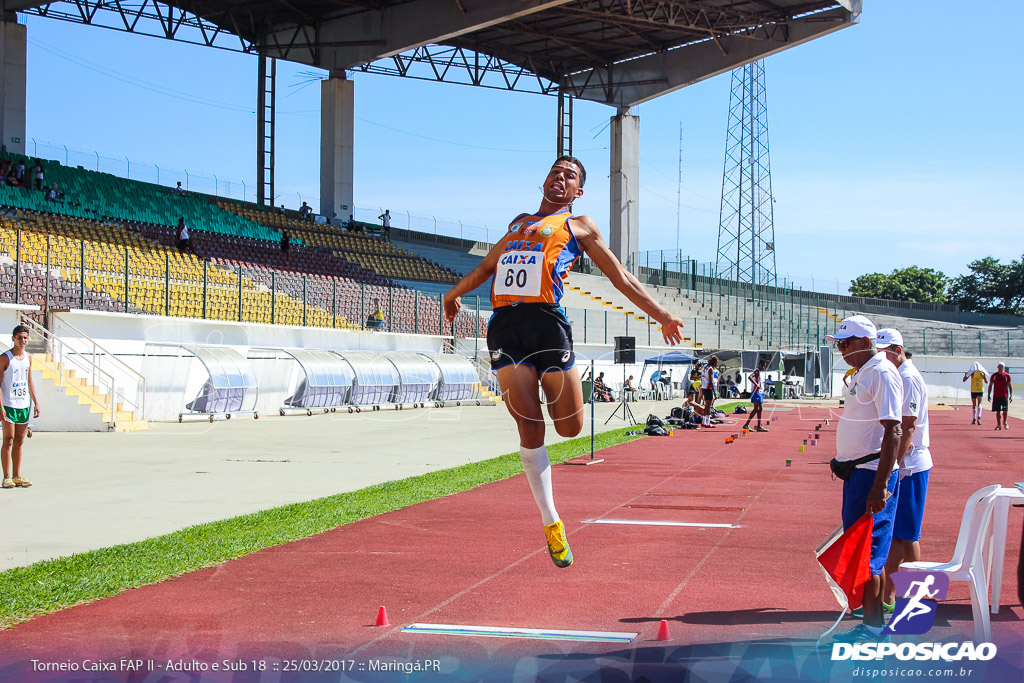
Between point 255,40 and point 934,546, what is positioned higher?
point 255,40

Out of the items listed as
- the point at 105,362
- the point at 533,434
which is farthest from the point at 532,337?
the point at 105,362

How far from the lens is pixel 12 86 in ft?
136

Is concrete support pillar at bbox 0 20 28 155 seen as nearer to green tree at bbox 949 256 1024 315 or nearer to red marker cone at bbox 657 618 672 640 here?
red marker cone at bbox 657 618 672 640

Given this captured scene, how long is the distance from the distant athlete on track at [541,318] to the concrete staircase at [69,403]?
66.5ft

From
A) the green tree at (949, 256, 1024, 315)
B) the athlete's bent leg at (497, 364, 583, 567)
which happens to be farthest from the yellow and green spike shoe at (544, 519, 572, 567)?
the green tree at (949, 256, 1024, 315)

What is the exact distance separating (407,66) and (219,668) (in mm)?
49800

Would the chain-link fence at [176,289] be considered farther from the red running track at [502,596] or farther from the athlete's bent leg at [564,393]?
the athlete's bent leg at [564,393]

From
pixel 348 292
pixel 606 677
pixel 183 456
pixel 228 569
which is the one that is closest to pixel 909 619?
pixel 606 677

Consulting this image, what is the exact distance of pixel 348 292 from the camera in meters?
38.4

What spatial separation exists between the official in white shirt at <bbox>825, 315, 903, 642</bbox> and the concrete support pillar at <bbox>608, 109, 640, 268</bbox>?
52.2 metres

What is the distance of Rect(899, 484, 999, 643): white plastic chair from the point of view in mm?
Result: 5566

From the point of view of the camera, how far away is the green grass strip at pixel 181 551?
23.5ft

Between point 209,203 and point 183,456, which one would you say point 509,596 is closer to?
point 183,456

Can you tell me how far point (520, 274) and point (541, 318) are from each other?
276 millimetres
